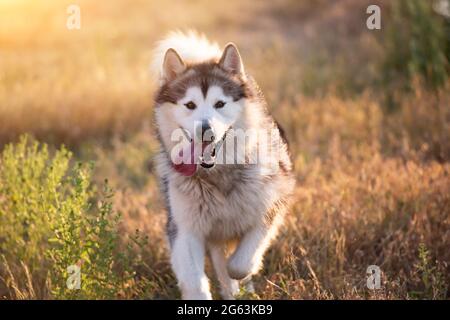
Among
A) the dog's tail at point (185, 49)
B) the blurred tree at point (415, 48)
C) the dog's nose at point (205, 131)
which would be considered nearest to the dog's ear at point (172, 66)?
the dog's tail at point (185, 49)

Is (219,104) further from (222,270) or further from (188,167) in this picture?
(222,270)

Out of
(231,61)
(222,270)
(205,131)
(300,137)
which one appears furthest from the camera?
(300,137)

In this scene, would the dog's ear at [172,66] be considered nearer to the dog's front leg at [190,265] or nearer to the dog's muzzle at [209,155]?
the dog's muzzle at [209,155]

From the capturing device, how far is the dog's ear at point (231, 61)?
4395 mm

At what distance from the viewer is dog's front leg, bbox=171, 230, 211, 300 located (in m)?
4.05

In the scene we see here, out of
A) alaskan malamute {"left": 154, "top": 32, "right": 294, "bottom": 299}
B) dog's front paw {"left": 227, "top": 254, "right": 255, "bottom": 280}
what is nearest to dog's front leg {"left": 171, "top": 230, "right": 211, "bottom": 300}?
alaskan malamute {"left": 154, "top": 32, "right": 294, "bottom": 299}

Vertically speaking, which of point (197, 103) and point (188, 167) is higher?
point (197, 103)

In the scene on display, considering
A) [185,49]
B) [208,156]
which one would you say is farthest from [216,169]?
[185,49]

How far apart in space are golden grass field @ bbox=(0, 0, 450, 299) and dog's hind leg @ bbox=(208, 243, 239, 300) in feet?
0.68

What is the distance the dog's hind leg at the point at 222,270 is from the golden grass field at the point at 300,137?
206mm

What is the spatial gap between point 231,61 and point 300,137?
3476 mm

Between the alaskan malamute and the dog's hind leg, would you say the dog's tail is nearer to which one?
the alaskan malamute

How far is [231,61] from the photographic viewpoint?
4.42 m
